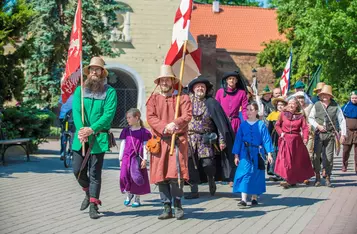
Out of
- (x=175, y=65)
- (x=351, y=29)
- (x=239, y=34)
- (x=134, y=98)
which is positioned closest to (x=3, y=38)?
(x=175, y=65)

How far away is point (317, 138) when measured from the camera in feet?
44.0

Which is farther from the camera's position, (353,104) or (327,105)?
(353,104)

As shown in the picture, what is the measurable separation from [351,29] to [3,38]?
16933mm

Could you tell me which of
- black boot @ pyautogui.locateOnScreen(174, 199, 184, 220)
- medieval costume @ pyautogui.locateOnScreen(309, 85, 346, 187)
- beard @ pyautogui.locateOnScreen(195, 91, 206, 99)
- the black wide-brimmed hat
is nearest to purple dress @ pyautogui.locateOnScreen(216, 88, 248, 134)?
the black wide-brimmed hat

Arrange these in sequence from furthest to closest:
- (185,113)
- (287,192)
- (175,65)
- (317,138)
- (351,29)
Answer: (351,29)
(317,138)
(287,192)
(175,65)
(185,113)

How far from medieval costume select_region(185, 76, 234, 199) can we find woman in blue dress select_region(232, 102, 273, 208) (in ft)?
2.38

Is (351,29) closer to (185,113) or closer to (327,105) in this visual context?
(327,105)

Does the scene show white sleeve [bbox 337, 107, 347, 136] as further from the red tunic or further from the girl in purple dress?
the red tunic

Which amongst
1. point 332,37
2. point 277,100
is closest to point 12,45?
point 277,100

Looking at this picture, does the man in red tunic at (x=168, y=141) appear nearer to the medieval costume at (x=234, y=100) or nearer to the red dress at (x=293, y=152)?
the medieval costume at (x=234, y=100)

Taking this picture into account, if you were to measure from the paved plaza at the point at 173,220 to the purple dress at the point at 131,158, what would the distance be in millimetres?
257

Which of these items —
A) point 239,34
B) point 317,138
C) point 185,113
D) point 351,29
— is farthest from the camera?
point 239,34

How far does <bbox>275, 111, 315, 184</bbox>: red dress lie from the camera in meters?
12.6

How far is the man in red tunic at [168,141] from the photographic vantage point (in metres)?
8.60
